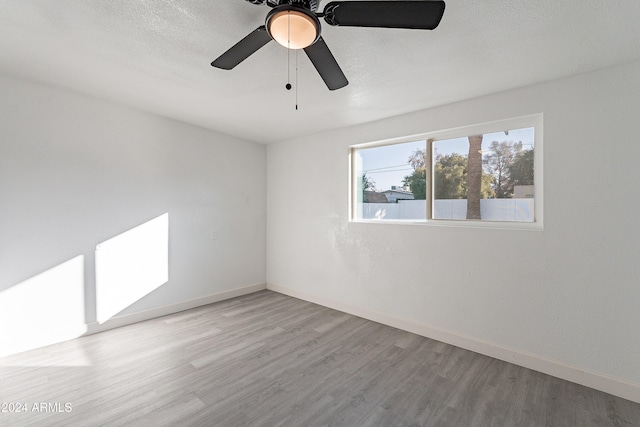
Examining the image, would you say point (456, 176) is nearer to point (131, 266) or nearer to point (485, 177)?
point (485, 177)

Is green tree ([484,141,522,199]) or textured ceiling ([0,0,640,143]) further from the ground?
textured ceiling ([0,0,640,143])

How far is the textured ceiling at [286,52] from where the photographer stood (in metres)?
1.54

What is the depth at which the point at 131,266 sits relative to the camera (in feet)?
10.2

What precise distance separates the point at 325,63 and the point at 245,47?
0.45 m

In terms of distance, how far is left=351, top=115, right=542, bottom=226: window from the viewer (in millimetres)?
2457

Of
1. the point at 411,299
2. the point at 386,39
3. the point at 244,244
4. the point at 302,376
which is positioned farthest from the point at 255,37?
the point at 244,244

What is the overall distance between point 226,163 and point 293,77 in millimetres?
2176

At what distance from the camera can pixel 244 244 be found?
4281mm

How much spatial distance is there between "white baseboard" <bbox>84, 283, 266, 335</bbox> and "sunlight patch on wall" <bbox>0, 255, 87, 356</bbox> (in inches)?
5.7

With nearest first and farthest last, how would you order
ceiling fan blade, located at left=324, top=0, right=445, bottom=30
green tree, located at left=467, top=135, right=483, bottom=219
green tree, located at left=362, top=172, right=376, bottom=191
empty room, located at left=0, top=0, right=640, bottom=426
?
ceiling fan blade, located at left=324, top=0, right=445, bottom=30 → empty room, located at left=0, top=0, right=640, bottom=426 → green tree, located at left=467, top=135, right=483, bottom=219 → green tree, located at left=362, top=172, right=376, bottom=191

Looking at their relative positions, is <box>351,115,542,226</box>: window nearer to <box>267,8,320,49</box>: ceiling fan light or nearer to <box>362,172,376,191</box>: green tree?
<box>362,172,376,191</box>: green tree

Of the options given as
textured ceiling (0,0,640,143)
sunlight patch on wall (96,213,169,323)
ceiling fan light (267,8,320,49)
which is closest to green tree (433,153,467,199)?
textured ceiling (0,0,640,143)

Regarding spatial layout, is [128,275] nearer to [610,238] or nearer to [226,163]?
[226,163]

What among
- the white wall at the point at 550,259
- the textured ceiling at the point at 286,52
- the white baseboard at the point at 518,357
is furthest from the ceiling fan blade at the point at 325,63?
the white baseboard at the point at 518,357
